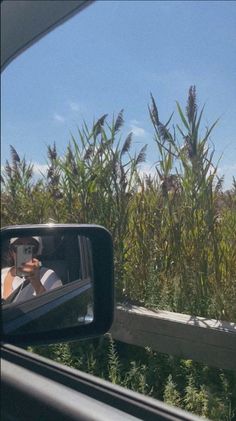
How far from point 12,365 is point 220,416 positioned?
89cm

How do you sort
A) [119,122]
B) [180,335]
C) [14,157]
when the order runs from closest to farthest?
1. [180,335]
2. [119,122]
3. [14,157]

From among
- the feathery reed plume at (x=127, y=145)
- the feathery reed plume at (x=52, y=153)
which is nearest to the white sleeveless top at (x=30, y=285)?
the feathery reed plume at (x=127, y=145)

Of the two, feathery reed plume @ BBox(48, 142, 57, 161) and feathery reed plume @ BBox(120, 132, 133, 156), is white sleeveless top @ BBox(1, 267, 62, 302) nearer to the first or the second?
feathery reed plume @ BBox(120, 132, 133, 156)

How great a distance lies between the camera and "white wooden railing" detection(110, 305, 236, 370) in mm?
2852

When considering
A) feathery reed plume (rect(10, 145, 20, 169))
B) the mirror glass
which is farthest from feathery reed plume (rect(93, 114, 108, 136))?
the mirror glass

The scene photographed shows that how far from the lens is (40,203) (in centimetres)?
560

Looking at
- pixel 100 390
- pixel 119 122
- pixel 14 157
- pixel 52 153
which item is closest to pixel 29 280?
pixel 100 390

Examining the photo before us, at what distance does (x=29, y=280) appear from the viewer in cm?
206

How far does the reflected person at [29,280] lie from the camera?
1.98m

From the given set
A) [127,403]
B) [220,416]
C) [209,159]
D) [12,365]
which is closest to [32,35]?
[12,365]

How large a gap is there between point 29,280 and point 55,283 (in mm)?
109

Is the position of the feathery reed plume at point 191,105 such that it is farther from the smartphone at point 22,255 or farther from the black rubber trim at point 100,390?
the black rubber trim at point 100,390

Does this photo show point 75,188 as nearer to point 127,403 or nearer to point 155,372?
point 155,372

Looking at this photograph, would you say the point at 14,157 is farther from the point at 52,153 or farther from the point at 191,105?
the point at 191,105
